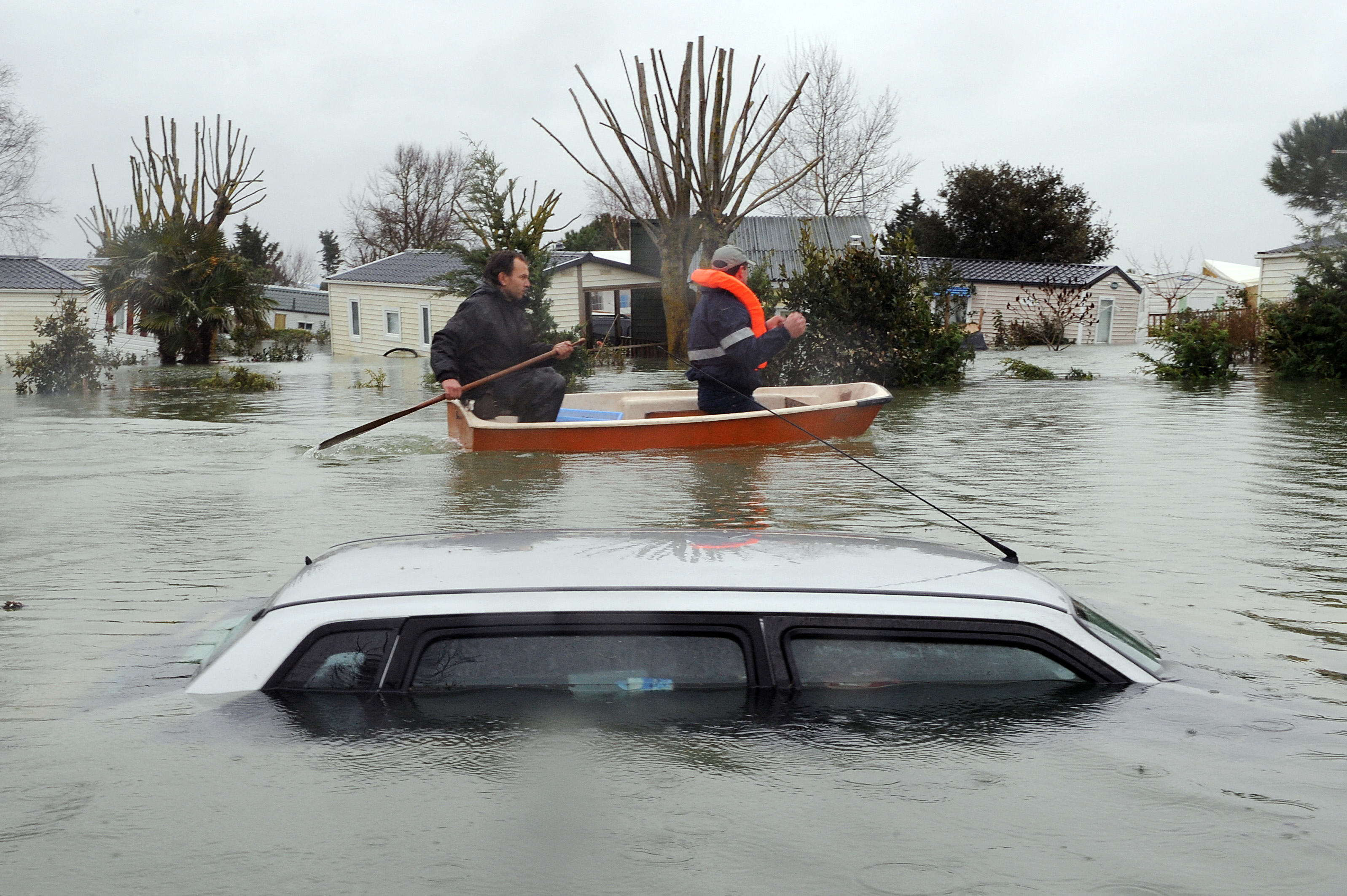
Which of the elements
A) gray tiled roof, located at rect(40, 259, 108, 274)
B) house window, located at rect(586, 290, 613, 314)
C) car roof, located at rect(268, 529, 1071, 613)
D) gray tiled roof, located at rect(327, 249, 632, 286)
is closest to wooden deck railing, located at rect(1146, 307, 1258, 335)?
gray tiled roof, located at rect(327, 249, 632, 286)

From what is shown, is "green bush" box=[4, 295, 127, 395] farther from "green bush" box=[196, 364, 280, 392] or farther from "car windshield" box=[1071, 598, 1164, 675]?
"car windshield" box=[1071, 598, 1164, 675]

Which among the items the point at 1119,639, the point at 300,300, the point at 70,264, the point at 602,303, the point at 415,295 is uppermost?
the point at 70,264

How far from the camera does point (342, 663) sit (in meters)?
3.34

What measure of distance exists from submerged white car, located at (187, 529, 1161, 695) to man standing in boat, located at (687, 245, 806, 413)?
8.43 meters

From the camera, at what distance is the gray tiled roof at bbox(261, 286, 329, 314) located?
7956 cm

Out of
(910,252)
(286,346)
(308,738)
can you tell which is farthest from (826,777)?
(286,346)

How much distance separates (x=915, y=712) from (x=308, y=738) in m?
1.59

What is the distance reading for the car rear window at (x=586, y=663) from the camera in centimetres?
326

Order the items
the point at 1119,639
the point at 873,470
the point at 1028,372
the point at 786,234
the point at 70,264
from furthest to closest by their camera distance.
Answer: the point at 70,264 → the point at 786,234 → the point at 1028,372 → the point at 873,470 → the point at 1119,639

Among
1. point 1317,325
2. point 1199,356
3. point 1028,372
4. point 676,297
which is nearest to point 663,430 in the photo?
point 1199,356

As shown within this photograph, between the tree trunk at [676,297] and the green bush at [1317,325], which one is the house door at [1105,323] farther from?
the green bush at [1317,325]

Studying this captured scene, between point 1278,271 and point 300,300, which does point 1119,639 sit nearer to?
point 1278,271

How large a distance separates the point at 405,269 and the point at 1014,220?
29918 millimetres

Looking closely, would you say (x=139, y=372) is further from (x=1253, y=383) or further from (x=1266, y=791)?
(x=1266, y=791)
